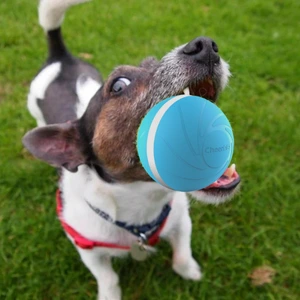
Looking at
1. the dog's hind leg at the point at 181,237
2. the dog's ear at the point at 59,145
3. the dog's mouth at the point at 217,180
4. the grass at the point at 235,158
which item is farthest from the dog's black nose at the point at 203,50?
the dog's hind leg at the point at 181,237

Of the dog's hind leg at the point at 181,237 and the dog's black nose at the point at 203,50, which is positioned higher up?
the dog's black nose at the point at 203,50

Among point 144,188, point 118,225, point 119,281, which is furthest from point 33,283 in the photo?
point 144,188

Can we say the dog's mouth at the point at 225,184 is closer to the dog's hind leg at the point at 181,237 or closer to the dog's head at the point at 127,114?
the dog's head at the point at 127,114

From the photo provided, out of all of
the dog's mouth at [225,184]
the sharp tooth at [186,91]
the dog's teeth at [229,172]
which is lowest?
the dog's mouth at [225,184]

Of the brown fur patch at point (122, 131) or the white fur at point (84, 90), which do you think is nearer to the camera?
the brown fur patch at point (122, 131)

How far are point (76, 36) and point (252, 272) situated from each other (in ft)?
11.6

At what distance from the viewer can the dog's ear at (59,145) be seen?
94.9 inches

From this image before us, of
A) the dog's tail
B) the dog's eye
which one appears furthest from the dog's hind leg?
the dog's tail

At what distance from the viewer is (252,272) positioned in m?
3.08

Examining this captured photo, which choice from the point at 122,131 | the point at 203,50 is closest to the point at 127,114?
the point at 122,131

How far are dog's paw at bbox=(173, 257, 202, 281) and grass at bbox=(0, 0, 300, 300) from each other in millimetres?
60

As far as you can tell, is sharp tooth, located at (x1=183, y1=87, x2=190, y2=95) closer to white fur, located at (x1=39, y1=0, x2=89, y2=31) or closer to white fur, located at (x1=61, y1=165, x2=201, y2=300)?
white fur, located at (x1=61, y1=165, x2=201, y2=300)

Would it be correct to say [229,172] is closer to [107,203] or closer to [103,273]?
[107,203]

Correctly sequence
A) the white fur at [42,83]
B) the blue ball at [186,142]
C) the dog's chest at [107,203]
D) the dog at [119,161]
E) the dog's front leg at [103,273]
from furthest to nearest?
the white fur at [42,83]
the dog's front leg at [103,273]
the dog's chest at [107,203]
the dog at [119,161]
the blue ball at [186,142]
